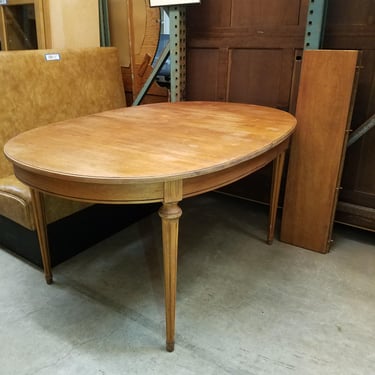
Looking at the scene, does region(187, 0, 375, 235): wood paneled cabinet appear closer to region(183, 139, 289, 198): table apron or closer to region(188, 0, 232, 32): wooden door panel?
region(188, 0, 232, 32): wooden door panel

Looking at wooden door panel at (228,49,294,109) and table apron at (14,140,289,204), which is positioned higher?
wooden door panel at (228,49,294,109)

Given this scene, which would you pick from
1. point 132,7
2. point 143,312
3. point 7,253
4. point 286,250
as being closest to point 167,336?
point 143,312

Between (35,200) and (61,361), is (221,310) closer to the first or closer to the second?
(61,361)

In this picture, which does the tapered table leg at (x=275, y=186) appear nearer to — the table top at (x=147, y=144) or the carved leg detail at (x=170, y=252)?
the table top at (x=147, y=144)

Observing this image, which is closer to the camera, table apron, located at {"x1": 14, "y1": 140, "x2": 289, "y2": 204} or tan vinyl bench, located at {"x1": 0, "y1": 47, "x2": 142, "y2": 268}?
table apron, located at {"x1": 14, "y1": 140, "x2": 289, "y2": 204}

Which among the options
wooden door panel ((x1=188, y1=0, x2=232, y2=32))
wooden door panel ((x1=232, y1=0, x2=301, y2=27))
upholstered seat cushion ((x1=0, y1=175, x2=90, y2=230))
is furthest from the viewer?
wooden door panel ((x1=188, y1=0, x2=232, y2=32))

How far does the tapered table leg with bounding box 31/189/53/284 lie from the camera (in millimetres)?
1559

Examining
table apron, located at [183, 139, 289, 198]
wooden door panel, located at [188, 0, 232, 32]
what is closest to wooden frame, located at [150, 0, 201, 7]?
wooden door panel, located at [188, 0, 232, 32]

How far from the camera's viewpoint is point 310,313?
1.58m

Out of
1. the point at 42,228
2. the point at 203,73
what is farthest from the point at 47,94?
the point at 203,73

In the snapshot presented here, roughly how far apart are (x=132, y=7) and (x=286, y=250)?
1.96 meters

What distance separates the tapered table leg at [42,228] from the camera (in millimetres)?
1559

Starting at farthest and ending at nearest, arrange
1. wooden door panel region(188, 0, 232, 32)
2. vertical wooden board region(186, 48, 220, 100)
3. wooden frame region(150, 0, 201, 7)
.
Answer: vertical wooden board region(186, 48, 220, 100) → wooden door panel region(188, 0, 232, 32) → wooden frame region(150, 0, 201, 7)

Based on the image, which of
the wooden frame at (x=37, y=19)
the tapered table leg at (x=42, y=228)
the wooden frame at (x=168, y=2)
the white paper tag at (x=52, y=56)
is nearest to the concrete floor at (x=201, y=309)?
the tapered table leg at (x=42, y=228)
